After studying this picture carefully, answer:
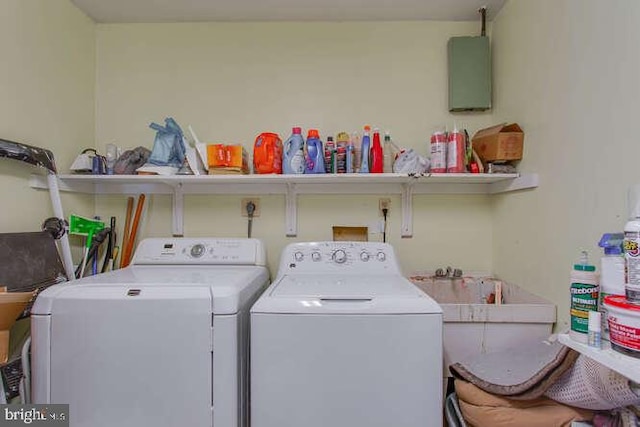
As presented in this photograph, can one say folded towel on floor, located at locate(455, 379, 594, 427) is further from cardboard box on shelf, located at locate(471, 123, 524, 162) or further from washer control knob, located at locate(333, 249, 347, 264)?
cardboard box on shelf, located at locate(471, 123, 524, 162)

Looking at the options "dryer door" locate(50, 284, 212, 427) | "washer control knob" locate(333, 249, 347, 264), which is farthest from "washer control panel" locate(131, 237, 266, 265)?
"dryer door" locate(50, 284, 212, 427)

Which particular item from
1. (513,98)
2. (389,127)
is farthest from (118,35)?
(513,98)

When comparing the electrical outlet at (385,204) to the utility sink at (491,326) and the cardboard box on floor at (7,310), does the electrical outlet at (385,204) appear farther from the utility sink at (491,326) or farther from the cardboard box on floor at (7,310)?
the cardboard box on floor at (7,310)

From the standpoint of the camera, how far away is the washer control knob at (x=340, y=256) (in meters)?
1.76

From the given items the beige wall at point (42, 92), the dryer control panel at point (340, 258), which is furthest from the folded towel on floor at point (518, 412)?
the beige wall at point (42, 92)

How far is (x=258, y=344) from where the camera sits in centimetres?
119

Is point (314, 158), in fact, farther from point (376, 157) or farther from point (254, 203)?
point (254, 203)

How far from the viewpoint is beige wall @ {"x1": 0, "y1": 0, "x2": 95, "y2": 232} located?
1.55m

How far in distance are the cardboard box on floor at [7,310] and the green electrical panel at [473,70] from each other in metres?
2.27

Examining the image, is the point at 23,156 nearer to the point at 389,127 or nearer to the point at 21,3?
the point at 21,3

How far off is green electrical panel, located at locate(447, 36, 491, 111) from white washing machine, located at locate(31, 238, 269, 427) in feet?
5.63

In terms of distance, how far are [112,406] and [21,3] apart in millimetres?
1819

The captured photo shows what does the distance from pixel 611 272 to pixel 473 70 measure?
4.71ft


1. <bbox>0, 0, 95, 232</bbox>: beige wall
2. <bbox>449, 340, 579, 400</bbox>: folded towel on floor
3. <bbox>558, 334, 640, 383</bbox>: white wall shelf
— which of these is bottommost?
<bbox>449, 340, 579, 400</bbox>: folded towel on floor
